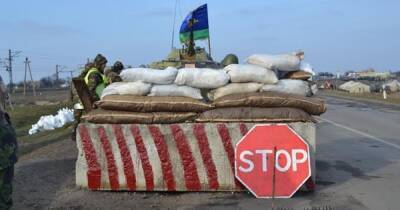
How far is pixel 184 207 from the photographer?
6.75m

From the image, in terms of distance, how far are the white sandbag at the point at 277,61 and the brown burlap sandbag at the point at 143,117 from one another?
4.19ft

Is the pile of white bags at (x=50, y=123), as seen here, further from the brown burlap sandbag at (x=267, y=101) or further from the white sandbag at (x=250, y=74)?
the brown burlap sandbag at (x=267, y=101)

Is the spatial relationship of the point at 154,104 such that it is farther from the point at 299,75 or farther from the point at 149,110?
the point at 299,75

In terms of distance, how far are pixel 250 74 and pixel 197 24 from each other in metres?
13.8

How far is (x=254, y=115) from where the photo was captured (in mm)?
7484

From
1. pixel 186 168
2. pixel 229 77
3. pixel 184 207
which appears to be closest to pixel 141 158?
pixel 186 168

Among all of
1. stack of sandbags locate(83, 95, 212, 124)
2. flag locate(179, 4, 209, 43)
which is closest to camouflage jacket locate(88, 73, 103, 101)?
stack of sandbags locate(83, 95, 212, 124)

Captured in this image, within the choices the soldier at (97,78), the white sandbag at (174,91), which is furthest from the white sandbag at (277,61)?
the soldier at (97,78)

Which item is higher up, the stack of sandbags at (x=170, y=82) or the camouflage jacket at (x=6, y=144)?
the stack of sandbags at (x=170, y=82)

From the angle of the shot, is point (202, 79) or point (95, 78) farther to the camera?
point (95, 78)

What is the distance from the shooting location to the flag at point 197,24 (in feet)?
69.1

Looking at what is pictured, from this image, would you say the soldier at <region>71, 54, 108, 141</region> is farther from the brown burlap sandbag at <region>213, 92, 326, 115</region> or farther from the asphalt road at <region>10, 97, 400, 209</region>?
the brown burlap sandbag at <region>213, 92, 326, 115</region>

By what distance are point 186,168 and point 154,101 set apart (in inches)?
36.7

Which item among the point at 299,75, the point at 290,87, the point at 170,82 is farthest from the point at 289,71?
the point at 170,82
